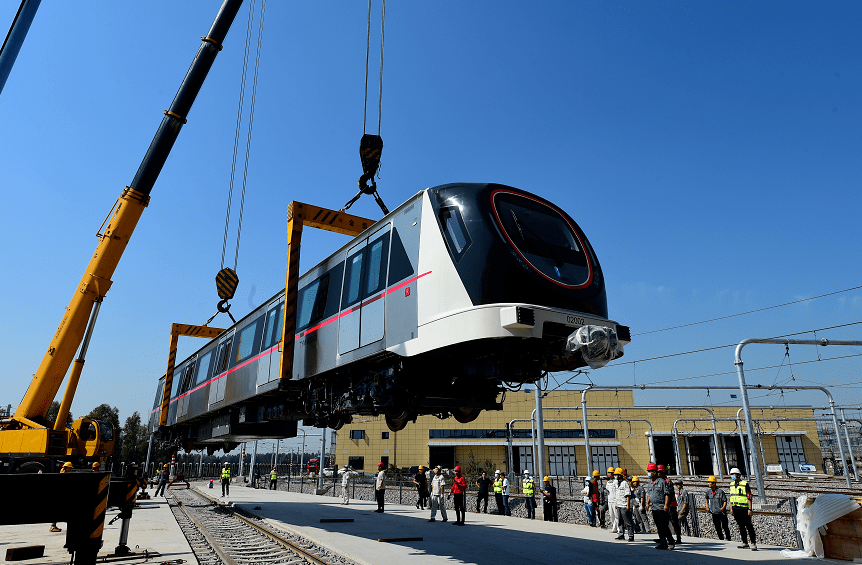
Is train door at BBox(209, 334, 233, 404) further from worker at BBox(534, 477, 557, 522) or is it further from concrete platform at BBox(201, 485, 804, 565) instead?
worker at BBox(534, 477, 557, 522)

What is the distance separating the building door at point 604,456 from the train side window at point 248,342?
4530 centimetres

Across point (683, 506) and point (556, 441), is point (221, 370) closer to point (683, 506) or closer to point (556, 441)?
point (683, 506)

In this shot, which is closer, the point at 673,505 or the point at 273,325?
the point at 673,505

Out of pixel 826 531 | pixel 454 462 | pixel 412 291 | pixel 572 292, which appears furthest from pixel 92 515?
pixel 454 462

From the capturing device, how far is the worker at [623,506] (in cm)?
1153

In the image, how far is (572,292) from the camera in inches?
278

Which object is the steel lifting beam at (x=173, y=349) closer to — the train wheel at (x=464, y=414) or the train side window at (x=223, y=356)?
the train side window at (x=223, y=356)

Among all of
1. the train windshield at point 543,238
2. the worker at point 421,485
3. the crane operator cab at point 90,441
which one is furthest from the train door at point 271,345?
the worker at point 421,485

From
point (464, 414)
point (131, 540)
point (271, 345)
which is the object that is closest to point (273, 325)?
point (271, 345)

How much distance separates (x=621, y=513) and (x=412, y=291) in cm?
795

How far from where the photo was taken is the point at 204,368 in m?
16.7

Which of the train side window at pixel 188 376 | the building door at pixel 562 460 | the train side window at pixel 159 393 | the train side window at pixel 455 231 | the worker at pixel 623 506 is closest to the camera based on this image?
the train side window at pixel 455 231

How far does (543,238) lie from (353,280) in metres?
3.06

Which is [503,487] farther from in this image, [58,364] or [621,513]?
[58,364]
